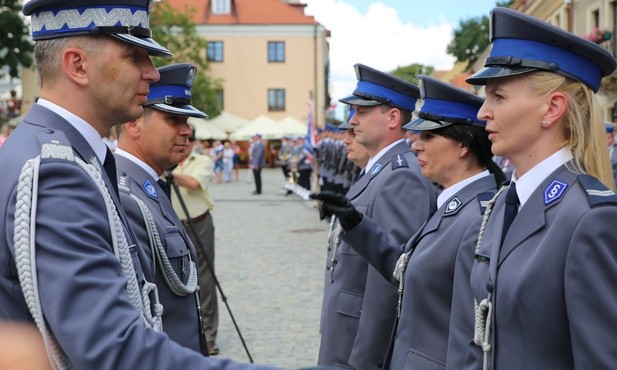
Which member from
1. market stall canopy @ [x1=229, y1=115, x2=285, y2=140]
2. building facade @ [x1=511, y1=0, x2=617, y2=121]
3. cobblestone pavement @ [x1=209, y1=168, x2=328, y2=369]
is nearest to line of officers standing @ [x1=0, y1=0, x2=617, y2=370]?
cobblestone pavement @ [x1=209, y1=168, x2=328, y2=369]

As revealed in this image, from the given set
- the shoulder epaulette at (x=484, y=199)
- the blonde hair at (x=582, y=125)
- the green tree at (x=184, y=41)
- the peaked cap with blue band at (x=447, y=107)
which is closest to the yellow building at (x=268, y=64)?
the green tree at (x=184, y=41)

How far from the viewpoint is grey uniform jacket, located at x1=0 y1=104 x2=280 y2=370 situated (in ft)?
5.95

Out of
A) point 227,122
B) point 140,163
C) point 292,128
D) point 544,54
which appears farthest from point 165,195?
point 227,122

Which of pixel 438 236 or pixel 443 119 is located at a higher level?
pixel 443 119

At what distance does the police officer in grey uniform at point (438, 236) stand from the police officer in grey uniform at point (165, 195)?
0.71 meters

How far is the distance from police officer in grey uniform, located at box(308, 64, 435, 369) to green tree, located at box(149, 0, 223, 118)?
45.7 metres

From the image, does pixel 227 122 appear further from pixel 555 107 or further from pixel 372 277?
pixel 555 107

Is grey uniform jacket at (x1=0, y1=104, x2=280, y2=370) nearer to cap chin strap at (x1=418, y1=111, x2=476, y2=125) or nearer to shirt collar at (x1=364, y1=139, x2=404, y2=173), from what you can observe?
cap chin strap at (x1=418, y1=111, x2=476, y2=125)

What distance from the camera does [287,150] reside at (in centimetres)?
3122

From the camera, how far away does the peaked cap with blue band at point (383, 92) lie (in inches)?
Answer: 195

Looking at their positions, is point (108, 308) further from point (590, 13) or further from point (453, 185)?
point (590, 13)

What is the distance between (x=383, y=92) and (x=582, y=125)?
241cm

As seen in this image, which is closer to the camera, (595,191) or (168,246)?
(595,191)

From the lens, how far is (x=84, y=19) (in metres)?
2.25
